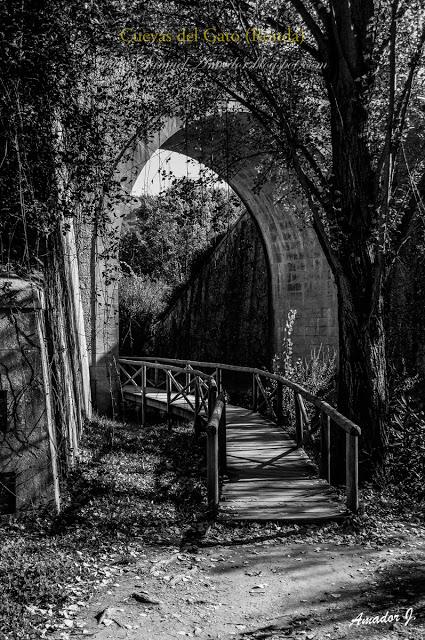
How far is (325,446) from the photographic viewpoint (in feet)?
22.9

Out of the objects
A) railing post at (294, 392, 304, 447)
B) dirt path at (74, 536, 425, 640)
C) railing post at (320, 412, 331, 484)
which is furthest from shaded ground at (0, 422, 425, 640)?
railing post at (294, 392, 304, 447)

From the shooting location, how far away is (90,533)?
17.5ft

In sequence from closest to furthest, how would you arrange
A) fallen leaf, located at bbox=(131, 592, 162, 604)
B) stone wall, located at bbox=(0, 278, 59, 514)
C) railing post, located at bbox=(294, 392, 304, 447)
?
1. fallen leaf, located at bbox=(131, 592, 162, 604)
2. stone wall, located at bbox=(0, 278, 59, 514)
3. railing post, located at bbox=(294, 392, 304, 447)

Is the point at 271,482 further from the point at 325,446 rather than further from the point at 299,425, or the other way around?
the point at 299,425

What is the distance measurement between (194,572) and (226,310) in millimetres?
13134

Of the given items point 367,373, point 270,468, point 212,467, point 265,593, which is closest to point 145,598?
point 265,593

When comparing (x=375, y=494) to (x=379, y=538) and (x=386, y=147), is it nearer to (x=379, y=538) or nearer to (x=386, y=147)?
(x=379, y=538)

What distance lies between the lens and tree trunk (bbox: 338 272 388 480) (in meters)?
6.83

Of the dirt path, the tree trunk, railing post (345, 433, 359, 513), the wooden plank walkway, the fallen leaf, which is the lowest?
the dirt path

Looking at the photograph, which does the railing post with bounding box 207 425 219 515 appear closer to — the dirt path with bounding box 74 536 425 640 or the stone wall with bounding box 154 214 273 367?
the dirt path with bounding box 74 536 425 640

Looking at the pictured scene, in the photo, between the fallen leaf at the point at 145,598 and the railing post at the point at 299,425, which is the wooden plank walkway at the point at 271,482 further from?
the fallen leaf at the point at 145,598

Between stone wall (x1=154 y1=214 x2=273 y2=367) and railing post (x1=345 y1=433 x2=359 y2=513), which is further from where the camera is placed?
stone wall (x1=154 y1=214 x2=273 y2=367)

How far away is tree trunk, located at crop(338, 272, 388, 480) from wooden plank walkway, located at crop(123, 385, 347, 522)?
26.2 inches

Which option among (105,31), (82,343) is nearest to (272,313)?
(82,343)
